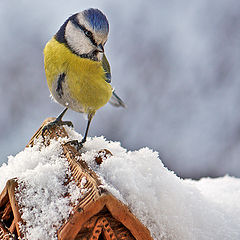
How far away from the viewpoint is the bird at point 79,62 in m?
0.93

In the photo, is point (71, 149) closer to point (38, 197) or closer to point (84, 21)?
point (38, 197)

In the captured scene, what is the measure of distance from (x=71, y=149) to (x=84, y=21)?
43cm

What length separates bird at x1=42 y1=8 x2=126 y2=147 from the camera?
0.93 meters

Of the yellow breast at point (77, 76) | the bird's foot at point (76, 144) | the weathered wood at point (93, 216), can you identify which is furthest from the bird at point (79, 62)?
the weathered wood at point (93, 216)

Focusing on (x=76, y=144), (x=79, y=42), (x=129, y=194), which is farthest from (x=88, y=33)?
(x=129, y=194)

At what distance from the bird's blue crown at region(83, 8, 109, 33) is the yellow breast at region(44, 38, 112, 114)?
107mm

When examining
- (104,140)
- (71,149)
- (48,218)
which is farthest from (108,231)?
(104,140)

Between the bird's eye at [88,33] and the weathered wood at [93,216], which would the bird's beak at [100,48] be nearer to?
the bird's eye at [88,33]

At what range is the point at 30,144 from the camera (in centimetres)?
A: 79

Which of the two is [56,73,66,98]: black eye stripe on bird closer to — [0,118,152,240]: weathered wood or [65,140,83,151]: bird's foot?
[65,140,83,151]: bird's foot

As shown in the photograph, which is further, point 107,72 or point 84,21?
point 107,72

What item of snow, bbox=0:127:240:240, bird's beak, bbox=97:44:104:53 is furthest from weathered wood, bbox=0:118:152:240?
bird's beak, bbox=97:44:104:53

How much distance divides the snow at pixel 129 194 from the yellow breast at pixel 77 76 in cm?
23

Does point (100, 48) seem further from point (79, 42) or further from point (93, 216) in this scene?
point (93, 216)
